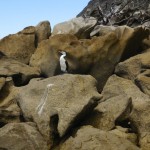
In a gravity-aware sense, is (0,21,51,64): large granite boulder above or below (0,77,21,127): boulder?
above

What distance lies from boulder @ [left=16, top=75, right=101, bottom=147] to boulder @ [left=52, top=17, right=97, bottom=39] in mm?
4927

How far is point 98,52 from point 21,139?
4.40m

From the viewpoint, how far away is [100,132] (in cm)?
1018

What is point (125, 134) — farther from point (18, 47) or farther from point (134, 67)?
point (18, 47)

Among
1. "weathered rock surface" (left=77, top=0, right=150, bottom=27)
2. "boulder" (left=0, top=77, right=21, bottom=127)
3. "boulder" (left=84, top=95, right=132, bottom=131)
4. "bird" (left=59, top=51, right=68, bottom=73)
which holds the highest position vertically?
"bird" (left=59, top=51, right=68, bottom=73)

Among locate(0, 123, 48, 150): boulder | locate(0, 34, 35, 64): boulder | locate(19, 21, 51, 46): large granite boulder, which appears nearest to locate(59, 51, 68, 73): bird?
locate(0, 34, 35, 64): boulder

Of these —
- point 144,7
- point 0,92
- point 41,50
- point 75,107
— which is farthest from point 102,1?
point 75,107

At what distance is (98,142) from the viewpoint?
995 cm

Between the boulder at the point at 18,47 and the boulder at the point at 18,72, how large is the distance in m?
0.87

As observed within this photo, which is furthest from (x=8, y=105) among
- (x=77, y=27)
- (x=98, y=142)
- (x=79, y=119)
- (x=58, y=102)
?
(x=77, y=27)

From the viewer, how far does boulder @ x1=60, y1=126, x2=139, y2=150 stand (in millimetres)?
9867

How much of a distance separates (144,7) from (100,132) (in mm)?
14593

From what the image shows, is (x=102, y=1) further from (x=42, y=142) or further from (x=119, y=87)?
(x=42, y=142)

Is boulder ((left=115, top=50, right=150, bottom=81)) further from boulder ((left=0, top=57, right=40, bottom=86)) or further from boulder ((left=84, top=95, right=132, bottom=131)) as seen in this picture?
boulder ((left=0, top=57, right=40, bottom=86))
